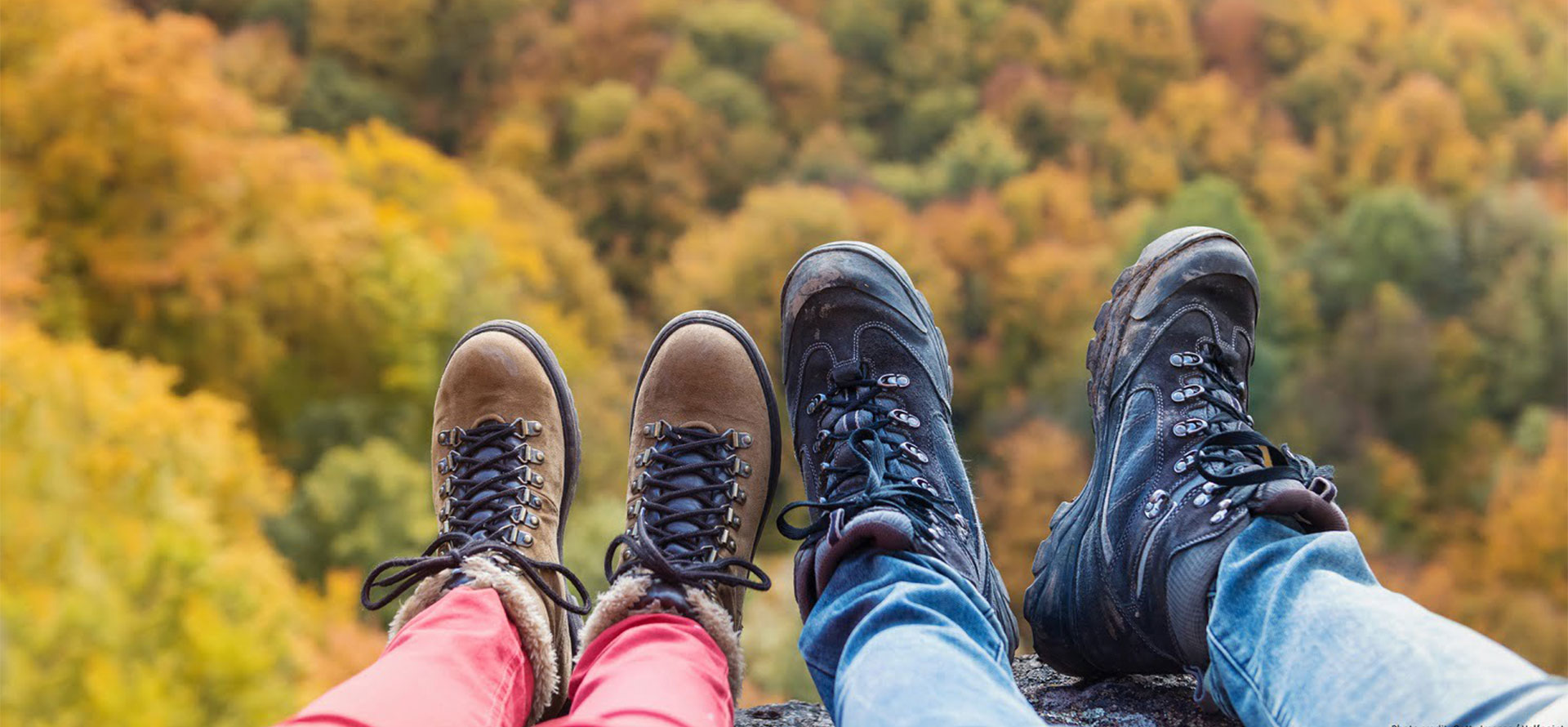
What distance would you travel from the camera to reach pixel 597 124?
17.0 meters

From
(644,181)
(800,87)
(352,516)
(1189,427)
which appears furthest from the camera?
(800,87)

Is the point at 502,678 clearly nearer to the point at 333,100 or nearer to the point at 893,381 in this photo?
the point at 893,381

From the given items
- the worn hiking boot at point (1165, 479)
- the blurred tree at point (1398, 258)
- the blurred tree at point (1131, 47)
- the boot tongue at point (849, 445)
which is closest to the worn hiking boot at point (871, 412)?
the boot tongue at point (849, 445)

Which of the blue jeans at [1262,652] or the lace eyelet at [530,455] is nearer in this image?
the blue jeans at [1262,652]

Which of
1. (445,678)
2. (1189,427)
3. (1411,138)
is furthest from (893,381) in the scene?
(1411,138)

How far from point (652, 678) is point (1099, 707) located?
59cm

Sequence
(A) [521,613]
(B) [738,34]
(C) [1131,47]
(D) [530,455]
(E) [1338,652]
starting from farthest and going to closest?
(C) [1131,47] < (B) [738,34] < (D) [530,455] < (A) [521,613] < (E) [1338,652]

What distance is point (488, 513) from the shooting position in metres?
1.43

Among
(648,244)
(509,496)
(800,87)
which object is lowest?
(509,496)

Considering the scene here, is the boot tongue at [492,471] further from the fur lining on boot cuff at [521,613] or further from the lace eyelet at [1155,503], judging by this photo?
the lace eyelet at [1155,503]

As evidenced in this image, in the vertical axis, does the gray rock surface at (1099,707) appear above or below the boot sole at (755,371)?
below

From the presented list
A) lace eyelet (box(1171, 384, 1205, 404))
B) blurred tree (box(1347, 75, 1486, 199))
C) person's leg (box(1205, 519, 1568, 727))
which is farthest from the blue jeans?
blurred tree (box(1347, 75, 1486, 199))

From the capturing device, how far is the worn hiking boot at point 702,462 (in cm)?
131

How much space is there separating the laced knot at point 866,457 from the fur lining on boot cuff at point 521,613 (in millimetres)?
299
